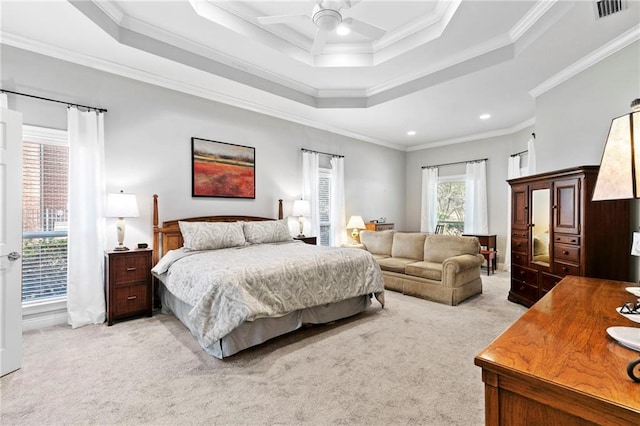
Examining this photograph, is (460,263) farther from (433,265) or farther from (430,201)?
(430,201)

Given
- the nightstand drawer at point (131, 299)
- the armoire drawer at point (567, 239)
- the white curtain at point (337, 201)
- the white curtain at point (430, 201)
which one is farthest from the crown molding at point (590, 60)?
the nightstand drawer at point (131, 299)

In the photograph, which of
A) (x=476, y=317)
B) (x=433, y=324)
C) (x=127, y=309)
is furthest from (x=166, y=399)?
(x=476, y=317)

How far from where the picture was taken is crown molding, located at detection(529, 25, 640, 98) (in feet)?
9.64

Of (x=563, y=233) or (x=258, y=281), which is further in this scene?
(x=563, y=233)

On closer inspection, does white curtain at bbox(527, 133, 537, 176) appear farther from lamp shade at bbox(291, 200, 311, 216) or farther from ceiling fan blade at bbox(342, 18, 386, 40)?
lamp shade at bbox(291, 200, 311, 216)

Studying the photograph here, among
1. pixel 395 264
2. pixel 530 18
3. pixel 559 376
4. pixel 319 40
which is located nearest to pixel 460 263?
pixel 395 264

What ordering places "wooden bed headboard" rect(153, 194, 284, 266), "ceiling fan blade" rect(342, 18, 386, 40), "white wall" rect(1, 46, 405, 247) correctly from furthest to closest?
"wooden bed headboard" rect(153, 194, 284, 266)
"white wall" rect(1, 46, 405, 247)
"ceiling fan blade" rect(342, 18, 386, 40)

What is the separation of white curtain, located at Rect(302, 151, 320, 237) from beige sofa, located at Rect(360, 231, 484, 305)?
50.8 inches

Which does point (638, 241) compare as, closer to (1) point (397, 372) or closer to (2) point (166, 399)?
(1) point (397, 372)

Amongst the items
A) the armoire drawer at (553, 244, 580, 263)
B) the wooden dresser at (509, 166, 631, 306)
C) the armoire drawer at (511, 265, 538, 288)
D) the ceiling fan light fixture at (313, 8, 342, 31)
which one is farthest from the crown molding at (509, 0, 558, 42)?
the armoire drawer at (511, 265, 538, 288)

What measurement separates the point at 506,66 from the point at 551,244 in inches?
83.5

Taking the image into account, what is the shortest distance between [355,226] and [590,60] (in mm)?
4119

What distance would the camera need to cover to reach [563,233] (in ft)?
11.1

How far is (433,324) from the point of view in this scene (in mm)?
3365
